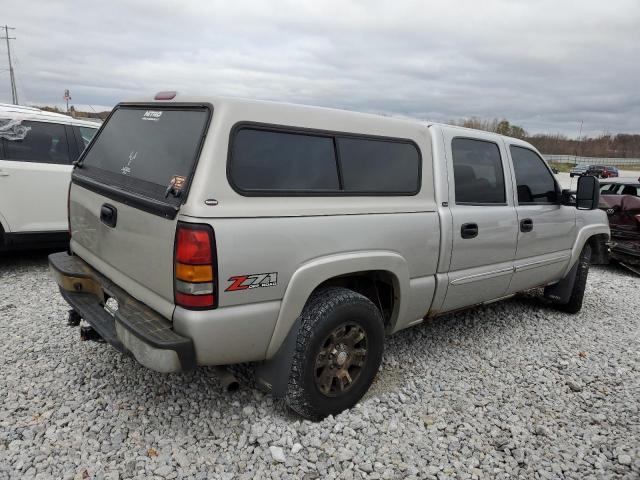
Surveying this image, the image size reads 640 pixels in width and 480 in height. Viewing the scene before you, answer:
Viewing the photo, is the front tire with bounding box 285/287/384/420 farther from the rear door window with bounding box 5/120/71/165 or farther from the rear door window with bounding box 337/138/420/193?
the rear door window with bounding box 5/120/71/165

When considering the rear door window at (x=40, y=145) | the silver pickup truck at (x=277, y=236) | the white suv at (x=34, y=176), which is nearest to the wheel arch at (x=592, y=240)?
the silver pickup truck at (x=277, y=236)

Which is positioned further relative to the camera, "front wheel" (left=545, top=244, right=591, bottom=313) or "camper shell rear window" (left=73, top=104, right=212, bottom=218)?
A: "front wheel" (left=545, top=244, right=591, bottom=313)

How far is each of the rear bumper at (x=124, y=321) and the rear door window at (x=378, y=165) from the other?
4.29 ft

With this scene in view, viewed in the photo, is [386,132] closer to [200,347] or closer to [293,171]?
[293,171]

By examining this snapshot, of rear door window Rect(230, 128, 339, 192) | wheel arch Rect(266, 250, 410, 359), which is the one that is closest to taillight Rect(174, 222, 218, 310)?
rear door window Rect(230, 128, 339, 192)

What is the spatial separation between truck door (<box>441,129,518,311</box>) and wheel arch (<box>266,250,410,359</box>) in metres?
0.53

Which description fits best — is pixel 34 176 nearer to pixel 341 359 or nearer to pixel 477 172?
pixel 341 359

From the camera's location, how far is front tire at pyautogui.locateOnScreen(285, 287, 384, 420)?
2707mm

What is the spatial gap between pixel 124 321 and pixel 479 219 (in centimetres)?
257

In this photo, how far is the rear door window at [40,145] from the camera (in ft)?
17.5

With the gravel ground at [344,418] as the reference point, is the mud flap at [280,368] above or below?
above

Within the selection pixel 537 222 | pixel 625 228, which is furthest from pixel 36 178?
pixel 625 228

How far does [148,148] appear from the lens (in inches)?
112

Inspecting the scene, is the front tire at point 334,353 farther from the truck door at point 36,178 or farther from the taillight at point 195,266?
the truck door at point 36,178
